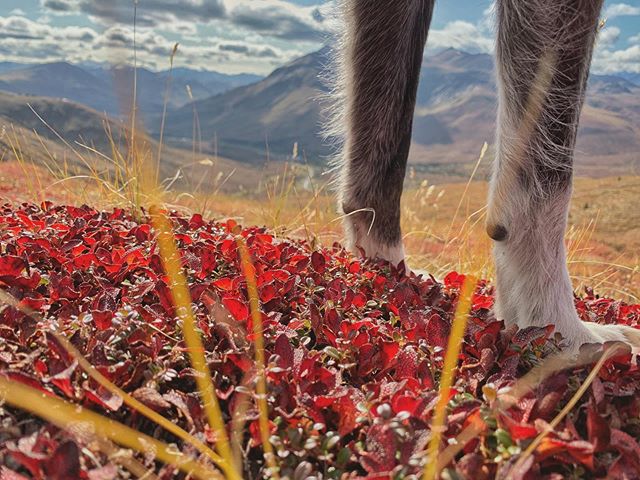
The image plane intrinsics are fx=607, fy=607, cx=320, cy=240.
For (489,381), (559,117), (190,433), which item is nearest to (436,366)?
(489,381)

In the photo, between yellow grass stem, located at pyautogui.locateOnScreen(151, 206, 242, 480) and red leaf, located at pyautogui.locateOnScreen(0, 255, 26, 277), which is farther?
red leaf, located at pyautogui.locateOnScreen(0, 255, 26, 277)

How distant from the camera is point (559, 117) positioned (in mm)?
2711

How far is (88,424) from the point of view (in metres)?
1.46

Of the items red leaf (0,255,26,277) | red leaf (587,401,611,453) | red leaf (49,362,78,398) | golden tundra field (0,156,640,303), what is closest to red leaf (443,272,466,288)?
golden tundra field (0,156,640,303)

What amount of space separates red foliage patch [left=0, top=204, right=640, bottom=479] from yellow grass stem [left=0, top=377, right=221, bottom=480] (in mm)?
29

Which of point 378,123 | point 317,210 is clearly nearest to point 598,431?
point 378,123

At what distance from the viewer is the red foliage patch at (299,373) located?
1.46m

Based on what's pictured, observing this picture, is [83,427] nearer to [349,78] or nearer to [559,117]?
[559,117]

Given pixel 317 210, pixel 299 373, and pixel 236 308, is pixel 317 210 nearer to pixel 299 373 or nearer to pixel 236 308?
pixel 236 308

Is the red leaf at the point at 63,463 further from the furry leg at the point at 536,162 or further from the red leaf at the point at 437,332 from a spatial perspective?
the furry leg at the point at 536,162

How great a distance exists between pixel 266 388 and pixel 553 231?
169cm

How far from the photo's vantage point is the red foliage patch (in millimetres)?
1456

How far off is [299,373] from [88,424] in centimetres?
60

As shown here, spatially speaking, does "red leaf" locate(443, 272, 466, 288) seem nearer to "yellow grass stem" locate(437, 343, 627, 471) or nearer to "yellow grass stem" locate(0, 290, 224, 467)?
"yellow grass stem" locate(437, 343, 627, 471)
